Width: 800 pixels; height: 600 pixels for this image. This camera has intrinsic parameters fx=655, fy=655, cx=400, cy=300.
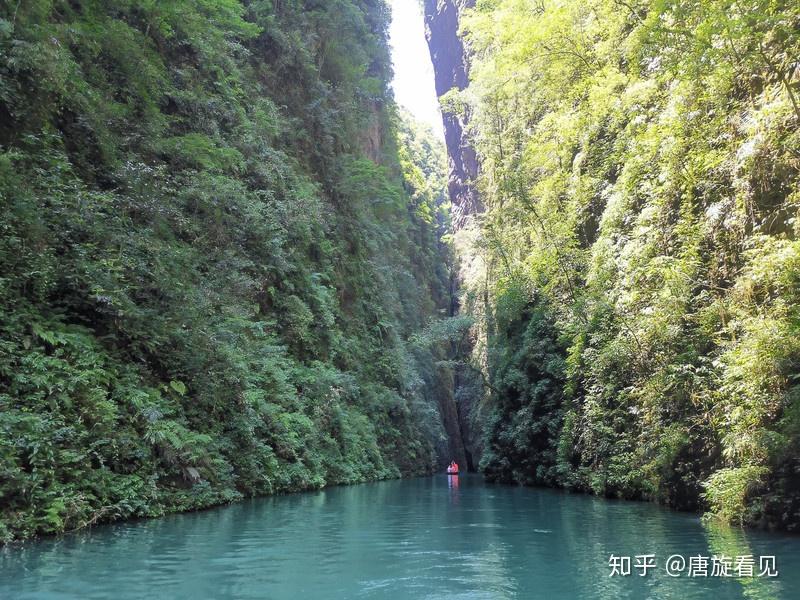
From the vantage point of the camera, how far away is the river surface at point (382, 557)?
18.0 feet

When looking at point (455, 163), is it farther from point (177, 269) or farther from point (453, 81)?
point (177, 269)

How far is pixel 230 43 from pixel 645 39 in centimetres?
1588

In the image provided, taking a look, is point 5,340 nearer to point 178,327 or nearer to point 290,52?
point 178,327

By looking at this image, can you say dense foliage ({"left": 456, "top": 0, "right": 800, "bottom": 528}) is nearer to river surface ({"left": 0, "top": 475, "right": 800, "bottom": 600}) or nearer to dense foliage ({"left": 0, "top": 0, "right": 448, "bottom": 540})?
river surface ({"left": 0, "top": 475, "right": 800, "bottom": 600})

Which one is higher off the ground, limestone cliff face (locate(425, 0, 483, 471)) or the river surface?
limestone cliff face (locate(425, 0, 483, 471))

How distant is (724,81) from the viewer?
11703 millimetres

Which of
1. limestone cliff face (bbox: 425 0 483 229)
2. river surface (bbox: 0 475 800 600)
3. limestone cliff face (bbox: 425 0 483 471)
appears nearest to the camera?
river surface (bbox: 0 475 800 600)

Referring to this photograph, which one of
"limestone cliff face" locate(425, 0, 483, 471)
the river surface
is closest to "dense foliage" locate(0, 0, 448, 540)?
the river surface

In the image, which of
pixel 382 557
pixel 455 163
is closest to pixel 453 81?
pixel 455 163

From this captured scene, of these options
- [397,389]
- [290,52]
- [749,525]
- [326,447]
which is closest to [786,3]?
[749,525]

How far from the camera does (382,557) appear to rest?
23.9 ft

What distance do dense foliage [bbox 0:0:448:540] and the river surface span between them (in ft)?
4.04

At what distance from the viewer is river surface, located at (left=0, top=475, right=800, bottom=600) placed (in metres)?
5.50

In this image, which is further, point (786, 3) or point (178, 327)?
point (178, 327)
